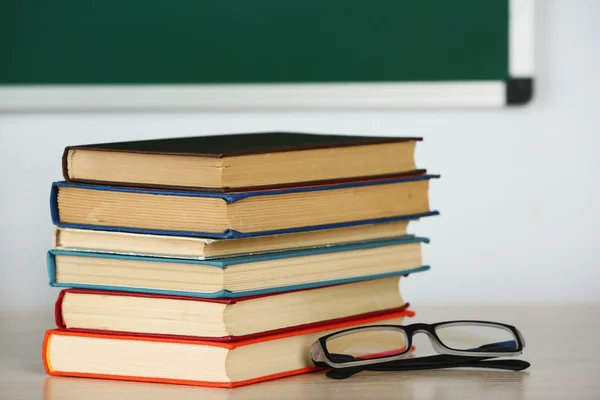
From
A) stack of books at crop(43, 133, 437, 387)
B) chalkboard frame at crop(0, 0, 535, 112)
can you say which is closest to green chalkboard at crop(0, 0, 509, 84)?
chalkboard frame at crop(0, 0, 535, 112)

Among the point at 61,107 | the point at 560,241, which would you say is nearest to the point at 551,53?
the point at 560,241

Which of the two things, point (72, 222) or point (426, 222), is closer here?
point (72, 222)

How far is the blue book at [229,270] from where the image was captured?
876 mm

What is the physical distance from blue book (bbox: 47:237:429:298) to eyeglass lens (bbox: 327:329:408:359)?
0.06 m

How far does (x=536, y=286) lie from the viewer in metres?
2.00

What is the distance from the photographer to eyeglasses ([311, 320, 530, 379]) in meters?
0.94

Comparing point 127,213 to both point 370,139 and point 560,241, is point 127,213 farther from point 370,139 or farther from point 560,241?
point 560,241

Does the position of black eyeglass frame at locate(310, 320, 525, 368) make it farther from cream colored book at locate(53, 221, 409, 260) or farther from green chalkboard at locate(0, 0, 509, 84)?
green chalkboard at locate(0, 0, 509, 84)

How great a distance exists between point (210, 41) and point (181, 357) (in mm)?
1082

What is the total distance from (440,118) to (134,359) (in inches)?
45.8

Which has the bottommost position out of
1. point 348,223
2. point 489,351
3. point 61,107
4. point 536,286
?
point 536,286

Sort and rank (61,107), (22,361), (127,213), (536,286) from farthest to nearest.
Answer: (536,286) → (61,107) → (22,361) → (127,213)

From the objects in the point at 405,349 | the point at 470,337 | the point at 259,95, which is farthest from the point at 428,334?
the point at 259,95

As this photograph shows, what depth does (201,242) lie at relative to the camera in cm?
87
